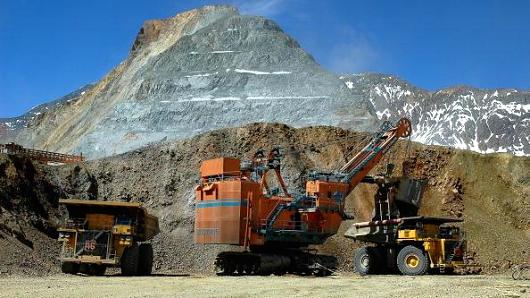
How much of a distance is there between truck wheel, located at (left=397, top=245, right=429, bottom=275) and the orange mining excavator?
290 cm

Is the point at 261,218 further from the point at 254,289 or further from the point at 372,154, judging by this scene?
the point at 254,289

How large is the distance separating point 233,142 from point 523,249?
19.3 metres

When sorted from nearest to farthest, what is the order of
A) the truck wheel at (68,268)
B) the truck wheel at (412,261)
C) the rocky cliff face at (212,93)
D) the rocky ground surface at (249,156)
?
the truck wheel at (68,268) < the truck wheel at (412,261) < the rocky ground surface at (249,156) < the rocky cliff face at (212,93)

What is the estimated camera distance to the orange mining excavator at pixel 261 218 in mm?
25562

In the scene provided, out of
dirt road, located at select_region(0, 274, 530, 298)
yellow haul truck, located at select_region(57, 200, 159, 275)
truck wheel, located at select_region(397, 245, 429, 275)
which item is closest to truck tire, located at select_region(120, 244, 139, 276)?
yellow haul truck, located at select_region(57, 200, 159, 275)

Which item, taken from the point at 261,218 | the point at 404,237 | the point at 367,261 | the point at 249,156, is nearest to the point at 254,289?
the point at 261,218

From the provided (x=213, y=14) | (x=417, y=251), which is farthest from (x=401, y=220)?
(x=213, y=14)

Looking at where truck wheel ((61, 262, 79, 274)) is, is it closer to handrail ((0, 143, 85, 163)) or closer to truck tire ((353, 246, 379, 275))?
truck tire ((353, 246, 379, 275))

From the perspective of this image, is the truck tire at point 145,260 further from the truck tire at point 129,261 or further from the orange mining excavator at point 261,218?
the orange mining excavator at point 261,218

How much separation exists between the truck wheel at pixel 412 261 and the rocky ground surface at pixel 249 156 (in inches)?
284

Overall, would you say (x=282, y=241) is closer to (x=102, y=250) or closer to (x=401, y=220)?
(x=401, y=220)

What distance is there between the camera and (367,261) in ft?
89.9

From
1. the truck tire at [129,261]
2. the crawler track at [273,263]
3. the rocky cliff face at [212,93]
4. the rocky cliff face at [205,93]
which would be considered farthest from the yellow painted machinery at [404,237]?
the rocky cliff face at [212,93]

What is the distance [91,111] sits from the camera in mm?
75562
